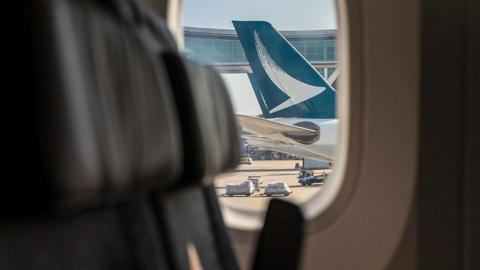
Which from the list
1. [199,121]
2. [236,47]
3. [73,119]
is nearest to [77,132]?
[73,119]

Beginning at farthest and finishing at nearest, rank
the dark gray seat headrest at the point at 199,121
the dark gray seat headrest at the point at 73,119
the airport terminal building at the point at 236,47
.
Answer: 1. the airport terminal building at the point at 236,47
2. the dark gray seat headrest at the point at 199,121
3. the dark gray seat headrest at the point at 73,119

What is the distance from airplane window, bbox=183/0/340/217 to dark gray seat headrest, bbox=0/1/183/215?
105cm

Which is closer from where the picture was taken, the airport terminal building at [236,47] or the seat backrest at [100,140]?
the seat backrest at [100,140]

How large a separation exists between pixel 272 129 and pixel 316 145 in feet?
0.46

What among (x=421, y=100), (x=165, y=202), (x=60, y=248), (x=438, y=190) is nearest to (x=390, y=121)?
(x=421, y=100)

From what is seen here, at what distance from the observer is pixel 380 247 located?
165cm

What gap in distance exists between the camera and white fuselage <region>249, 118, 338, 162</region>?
1.66 metres

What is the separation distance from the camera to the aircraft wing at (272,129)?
5.51ft

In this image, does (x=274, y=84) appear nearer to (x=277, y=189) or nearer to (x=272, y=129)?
(x=272, y=129)

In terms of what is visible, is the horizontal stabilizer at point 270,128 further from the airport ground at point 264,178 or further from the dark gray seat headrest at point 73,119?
the dark gray seat headrest at point 73,119

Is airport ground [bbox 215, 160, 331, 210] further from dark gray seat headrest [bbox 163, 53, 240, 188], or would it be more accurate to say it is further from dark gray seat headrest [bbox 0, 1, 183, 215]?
dark gray seat headrest [bbox 0, 1, 183, 215]

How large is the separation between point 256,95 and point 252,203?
330mm

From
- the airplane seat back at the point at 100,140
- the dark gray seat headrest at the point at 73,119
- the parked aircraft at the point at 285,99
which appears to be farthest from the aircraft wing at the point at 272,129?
the dark gray seat headrest at the point at 73,119

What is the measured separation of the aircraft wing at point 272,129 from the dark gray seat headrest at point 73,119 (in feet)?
3.49
